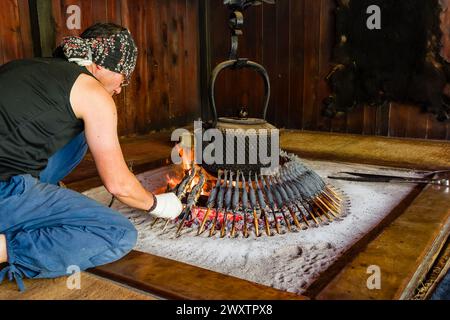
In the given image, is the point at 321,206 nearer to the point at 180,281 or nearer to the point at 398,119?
the point at 180,281

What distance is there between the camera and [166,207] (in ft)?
6.68

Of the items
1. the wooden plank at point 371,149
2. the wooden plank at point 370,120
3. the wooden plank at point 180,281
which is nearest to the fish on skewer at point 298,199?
the wooden plank at point 180,281

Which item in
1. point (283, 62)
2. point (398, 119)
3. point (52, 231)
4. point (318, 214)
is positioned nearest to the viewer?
point (52, 231)

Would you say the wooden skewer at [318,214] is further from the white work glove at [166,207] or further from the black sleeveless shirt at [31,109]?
the black sleeveless shirt at [31,109]

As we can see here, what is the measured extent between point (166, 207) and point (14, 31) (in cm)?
298

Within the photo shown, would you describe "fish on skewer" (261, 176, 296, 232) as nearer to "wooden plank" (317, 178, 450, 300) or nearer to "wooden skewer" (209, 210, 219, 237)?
"wooden skewer" (209, 210, 219, 237)

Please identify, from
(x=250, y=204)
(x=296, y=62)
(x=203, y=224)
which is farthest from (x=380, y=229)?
(x=296, y=62)

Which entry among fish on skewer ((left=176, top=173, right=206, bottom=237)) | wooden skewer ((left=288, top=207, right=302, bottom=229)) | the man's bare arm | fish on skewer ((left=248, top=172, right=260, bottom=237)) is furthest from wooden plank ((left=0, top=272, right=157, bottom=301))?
wooden skewer ((left=288, top=207, right=302, bottom=229))

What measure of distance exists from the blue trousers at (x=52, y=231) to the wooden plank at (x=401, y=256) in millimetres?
901

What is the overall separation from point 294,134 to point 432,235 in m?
3.44

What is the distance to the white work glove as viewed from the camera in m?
2.01

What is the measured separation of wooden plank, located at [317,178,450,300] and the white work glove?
85cm

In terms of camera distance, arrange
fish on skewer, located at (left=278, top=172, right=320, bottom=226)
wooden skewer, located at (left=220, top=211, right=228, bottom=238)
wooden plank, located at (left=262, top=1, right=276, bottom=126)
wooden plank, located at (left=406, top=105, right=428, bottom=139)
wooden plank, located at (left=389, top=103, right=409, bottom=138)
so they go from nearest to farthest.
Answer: wooden skewer, located at (left=220, top=211, right=228, bottom=238) → fish on skewer, located at (left=278, top=172, right=320, bottom=226) → wooden plank, located at (left=406, top=105, right=428, bottom=139) → wooden plank, located at (left=389, top=103, right=409, bottom=138) → wooden plank, located at (left=262, top=1, right=276, bottom=126)

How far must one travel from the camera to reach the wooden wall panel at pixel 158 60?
5.05 meters
